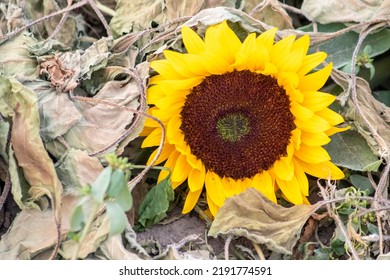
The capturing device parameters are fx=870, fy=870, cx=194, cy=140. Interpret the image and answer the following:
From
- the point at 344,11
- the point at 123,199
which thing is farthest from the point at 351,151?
the point at 123,199

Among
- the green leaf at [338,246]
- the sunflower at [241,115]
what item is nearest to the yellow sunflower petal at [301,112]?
the sunflower at [241,115]

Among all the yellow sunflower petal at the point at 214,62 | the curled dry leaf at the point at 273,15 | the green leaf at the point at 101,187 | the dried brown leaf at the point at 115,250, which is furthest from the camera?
the curled dry leaf at the point at 273,15

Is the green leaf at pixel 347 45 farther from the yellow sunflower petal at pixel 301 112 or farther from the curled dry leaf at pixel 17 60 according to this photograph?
the curled dry leaf at pixel 17 60

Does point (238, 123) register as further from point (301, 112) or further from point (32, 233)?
point (32, 233)

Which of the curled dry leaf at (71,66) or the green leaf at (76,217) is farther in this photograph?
the curled dry leaf at (71,66)
